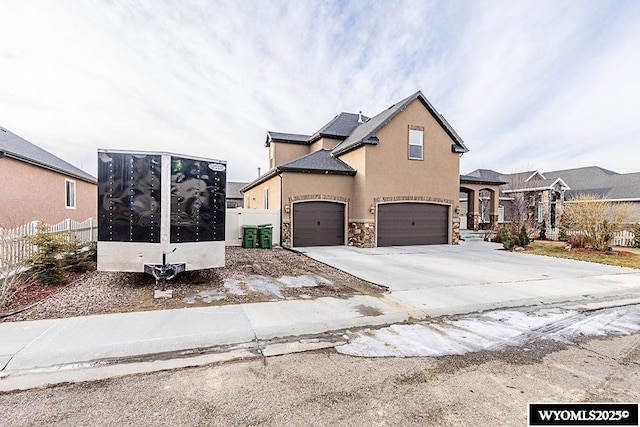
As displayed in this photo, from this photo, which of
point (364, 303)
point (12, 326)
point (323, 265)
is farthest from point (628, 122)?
point (12, 326)

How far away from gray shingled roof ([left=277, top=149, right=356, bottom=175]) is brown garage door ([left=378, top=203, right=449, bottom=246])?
111 inches

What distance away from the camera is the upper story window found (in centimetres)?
1590

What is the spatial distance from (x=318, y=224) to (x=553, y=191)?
68.3 feet

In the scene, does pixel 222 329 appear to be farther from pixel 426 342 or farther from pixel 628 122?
pixel 628 122

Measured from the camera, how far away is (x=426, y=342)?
4.18 metres

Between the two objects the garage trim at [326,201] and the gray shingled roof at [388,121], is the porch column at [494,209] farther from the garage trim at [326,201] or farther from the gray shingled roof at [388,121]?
the garage trim at [326,201]

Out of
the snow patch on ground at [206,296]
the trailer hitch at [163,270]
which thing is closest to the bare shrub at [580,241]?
the snow patch on ground at [206,296]

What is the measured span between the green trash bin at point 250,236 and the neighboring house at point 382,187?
54.5 inches

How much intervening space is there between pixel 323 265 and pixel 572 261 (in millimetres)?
9597

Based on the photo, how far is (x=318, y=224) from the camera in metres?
15.6

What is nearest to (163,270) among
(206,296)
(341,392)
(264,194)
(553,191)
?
(206,296)

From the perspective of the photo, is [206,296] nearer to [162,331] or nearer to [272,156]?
[162,331]

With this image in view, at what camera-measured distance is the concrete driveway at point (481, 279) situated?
19.9 feet

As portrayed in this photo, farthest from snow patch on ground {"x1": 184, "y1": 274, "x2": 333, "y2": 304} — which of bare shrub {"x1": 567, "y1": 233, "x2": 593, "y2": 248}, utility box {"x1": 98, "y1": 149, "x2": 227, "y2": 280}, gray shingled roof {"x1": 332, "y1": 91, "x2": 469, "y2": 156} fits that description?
bare shrub {"x1": 567, "y1": 233, "x2": 593, "y2": 248}
